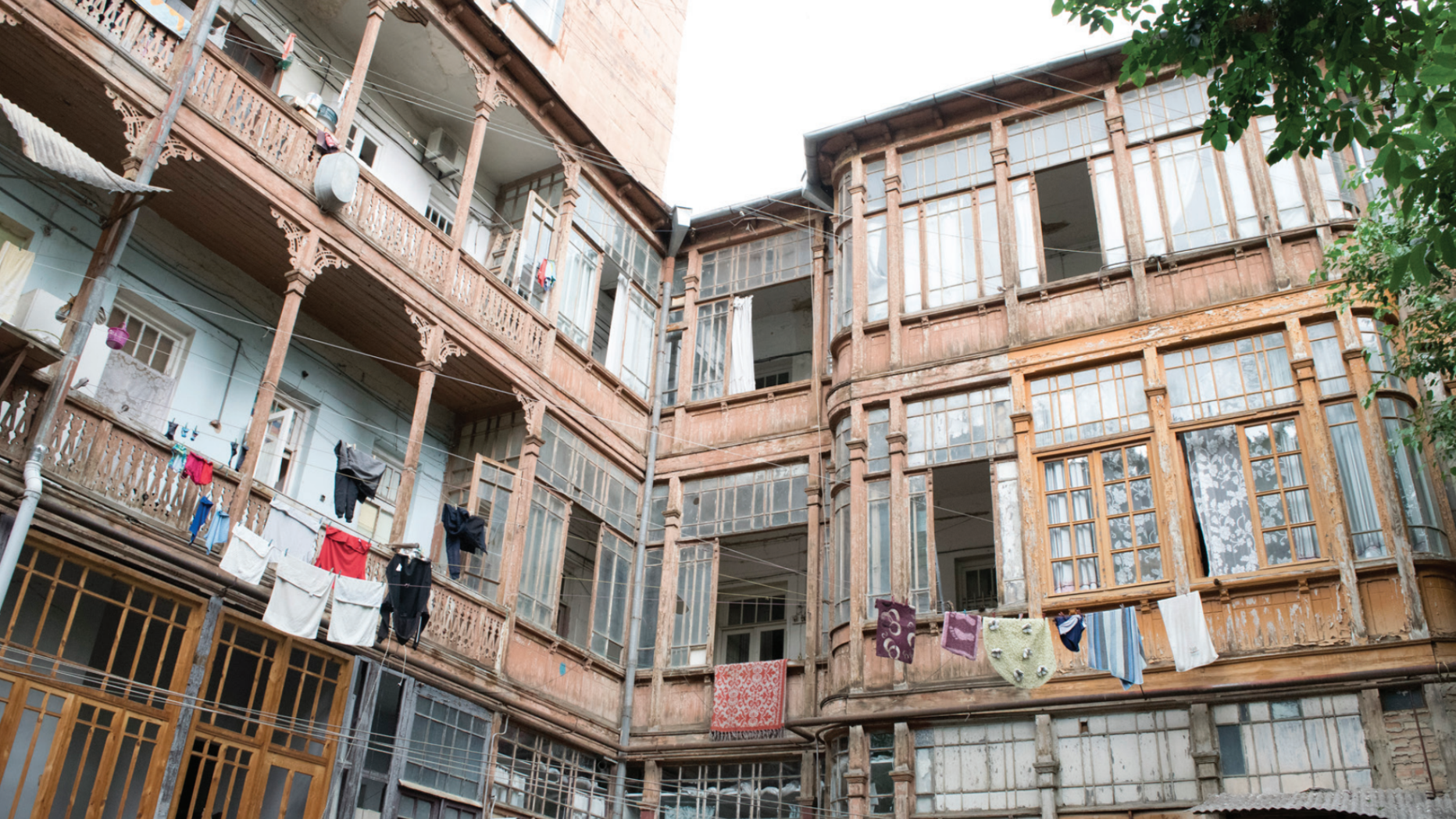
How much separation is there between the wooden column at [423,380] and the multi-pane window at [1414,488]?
39.0ft

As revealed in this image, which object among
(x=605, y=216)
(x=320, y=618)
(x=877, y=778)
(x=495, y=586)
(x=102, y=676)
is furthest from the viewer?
(x=605, y=216)

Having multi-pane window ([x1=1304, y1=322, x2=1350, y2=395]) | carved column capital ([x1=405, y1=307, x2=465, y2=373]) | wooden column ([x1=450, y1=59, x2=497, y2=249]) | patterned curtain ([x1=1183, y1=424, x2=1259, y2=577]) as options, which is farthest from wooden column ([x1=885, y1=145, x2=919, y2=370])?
carved column capital ([x1=405, y1=307, x2=465, y2=373])

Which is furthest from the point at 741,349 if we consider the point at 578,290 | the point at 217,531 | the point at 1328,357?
the point at 217,531

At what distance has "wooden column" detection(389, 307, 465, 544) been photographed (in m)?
14.6

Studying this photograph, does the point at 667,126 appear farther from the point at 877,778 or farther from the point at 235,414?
the point at 877,778

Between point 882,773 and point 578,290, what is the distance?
9.44m

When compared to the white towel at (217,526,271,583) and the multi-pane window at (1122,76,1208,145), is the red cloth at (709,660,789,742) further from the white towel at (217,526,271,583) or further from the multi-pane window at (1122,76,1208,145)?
the multi-pane window at (1122,76,1208,145)

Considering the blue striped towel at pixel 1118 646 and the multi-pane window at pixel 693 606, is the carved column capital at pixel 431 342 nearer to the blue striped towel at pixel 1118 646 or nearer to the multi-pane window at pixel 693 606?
the multi-pane window at pixel 693 606

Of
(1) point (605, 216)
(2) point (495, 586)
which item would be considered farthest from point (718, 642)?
(1) point (605, 216)

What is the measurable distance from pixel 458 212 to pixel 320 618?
657 centimetres

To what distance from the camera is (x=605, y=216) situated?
66.4 feet

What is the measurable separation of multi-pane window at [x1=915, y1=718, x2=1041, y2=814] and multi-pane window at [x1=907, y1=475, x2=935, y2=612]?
1.73 metres

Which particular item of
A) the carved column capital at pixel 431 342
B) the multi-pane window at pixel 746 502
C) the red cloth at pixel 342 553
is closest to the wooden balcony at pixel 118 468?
the red cloth at pixel 342 553

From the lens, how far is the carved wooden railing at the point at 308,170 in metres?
12.5
